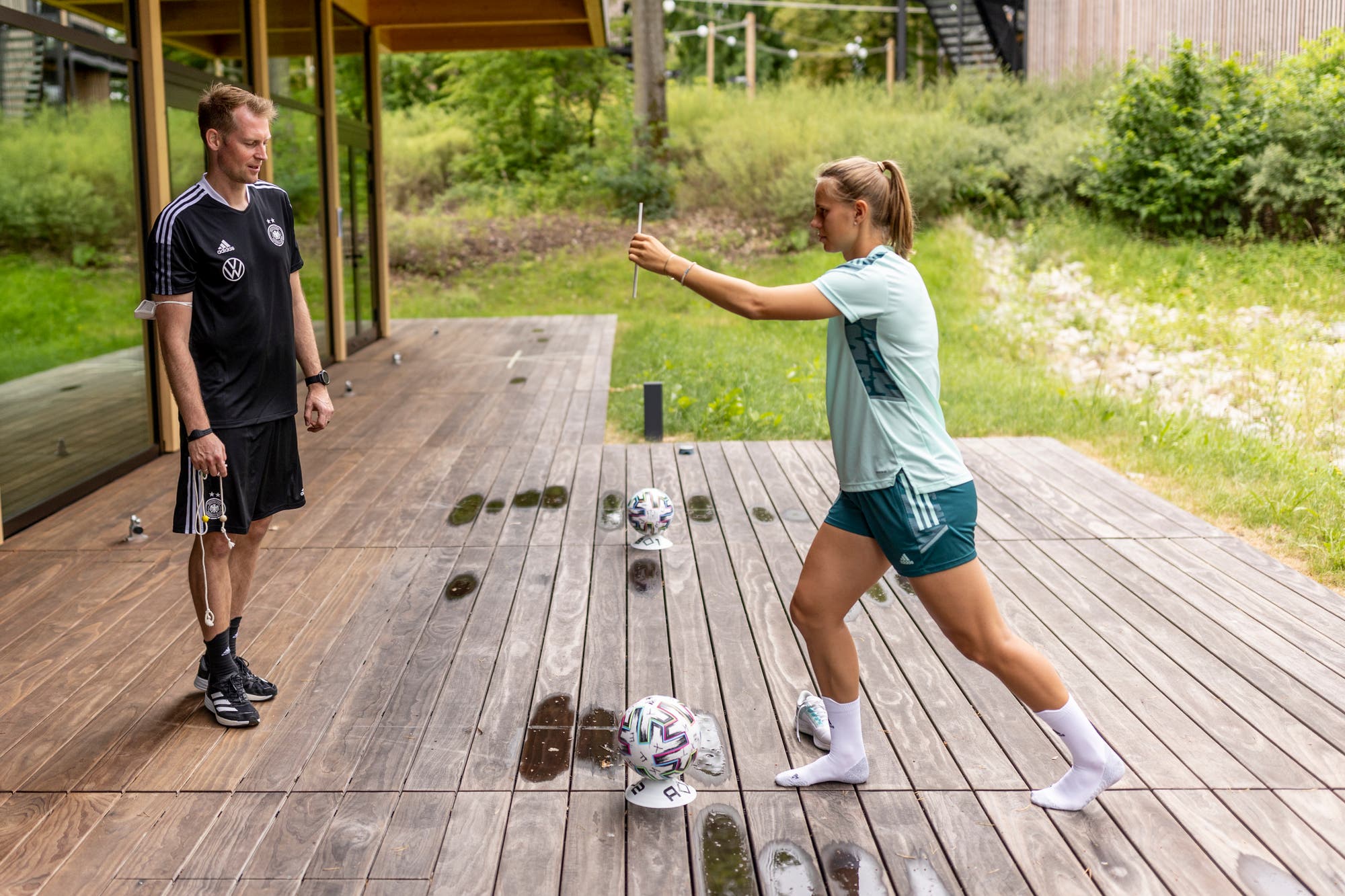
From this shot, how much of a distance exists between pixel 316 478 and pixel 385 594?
2.30m

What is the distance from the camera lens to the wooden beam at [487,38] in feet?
50.4

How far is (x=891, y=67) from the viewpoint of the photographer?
2753cm

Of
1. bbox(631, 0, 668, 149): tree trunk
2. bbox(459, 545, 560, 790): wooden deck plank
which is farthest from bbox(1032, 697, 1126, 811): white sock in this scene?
bbox(631, 0, 668, 149): tree trunk

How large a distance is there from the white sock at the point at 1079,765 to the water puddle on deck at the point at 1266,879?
0.34 metres

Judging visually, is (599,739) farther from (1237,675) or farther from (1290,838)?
(1237,675)

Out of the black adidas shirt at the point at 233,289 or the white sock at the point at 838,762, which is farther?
the black adidas shirt at the point at 233,289

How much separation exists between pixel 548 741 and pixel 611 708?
0.94 feet

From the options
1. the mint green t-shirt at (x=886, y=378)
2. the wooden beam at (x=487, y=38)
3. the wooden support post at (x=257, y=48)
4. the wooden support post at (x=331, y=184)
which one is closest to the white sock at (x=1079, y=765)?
the mint green t-shirt at (x=886, y=378)

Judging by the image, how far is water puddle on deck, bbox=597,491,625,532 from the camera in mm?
5844

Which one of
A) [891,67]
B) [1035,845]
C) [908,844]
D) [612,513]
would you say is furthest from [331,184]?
[891,67]

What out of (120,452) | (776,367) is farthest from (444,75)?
(120,452)

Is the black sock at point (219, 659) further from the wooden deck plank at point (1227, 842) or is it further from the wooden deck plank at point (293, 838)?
the wooden deck plank at point (1227, 842)

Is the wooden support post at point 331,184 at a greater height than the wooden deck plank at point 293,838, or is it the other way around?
the wooden support post at point 331,184

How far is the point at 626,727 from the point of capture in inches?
121
